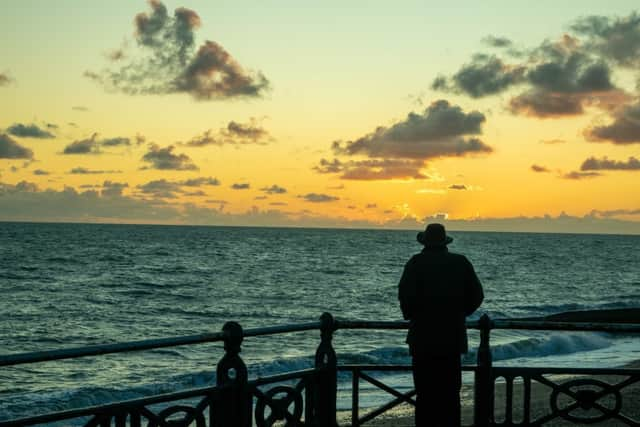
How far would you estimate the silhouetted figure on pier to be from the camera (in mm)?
6512

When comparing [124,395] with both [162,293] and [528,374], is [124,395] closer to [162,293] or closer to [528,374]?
[528,374]

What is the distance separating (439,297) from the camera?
650cm

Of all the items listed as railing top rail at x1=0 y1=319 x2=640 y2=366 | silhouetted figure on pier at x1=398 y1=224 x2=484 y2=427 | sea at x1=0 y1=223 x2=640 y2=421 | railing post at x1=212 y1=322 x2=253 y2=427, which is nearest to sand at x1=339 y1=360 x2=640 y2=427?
sea at x1=0 y1=223 x2=640 y2=421

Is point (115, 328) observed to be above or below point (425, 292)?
below

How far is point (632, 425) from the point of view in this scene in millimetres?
7078

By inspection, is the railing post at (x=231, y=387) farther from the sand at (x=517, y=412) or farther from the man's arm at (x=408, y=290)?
the sand at (x=517, y=412)

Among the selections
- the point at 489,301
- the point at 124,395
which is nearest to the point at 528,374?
the point at 124,395

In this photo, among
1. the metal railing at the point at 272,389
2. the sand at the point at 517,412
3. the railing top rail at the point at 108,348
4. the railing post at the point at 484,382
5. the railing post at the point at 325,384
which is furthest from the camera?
the sand at the point at 517,412

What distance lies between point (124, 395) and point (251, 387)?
38.1 feet

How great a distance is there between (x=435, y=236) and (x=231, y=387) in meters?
2.03

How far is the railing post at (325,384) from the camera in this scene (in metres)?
6.90

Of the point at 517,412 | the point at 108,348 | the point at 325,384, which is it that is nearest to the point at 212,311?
the point at 517,412

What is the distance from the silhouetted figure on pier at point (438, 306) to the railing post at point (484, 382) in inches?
15.6

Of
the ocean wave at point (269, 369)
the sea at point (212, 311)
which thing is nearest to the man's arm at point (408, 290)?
the sea at point (212, 311)
